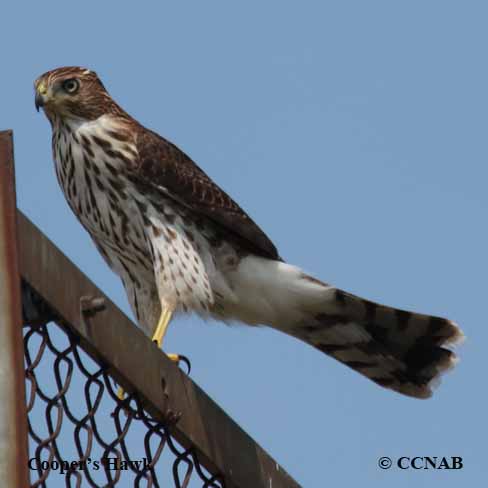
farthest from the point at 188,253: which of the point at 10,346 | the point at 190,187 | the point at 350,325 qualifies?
the point at 10,346

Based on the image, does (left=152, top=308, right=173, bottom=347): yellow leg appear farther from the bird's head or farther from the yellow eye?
the yellow eye

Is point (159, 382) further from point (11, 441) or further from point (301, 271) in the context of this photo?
point (301, 271)

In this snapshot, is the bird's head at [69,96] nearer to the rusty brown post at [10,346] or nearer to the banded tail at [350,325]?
the banded tail at [350,325]

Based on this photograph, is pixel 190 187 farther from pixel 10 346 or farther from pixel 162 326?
pixel 10 346

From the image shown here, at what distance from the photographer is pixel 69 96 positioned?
5.78 metres

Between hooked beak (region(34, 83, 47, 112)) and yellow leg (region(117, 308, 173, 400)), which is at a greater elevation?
hooked beak (region(34, 83, 47, 112))

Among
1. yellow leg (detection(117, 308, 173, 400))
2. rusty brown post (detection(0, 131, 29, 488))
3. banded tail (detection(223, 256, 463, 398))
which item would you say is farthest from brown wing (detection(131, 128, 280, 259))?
rusty brown post (detection(0, 131, 29, 488))

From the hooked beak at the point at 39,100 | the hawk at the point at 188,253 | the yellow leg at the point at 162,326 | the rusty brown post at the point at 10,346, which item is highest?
the hooked beak at the point at 39,100

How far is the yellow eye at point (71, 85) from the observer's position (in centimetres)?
582

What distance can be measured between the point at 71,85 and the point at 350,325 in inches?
65.6

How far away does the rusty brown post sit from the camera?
1998mm

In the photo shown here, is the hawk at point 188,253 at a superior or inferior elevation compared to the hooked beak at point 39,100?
inferior

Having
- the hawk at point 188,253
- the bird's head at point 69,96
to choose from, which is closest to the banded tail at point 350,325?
the hawk at point 188,253

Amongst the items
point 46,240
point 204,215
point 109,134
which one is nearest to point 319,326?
point 204,215
